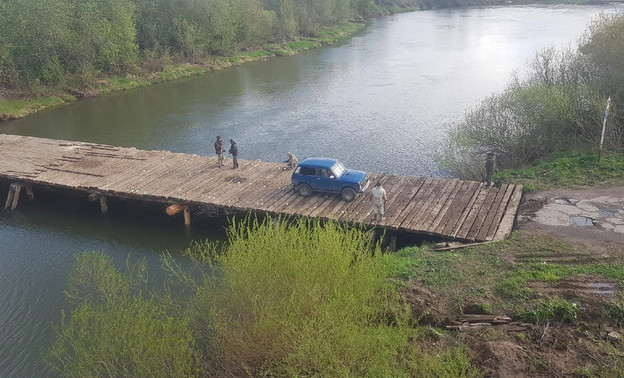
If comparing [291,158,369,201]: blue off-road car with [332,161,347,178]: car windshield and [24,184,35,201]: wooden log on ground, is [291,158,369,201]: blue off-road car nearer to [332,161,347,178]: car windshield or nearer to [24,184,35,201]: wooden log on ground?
[332,161,347,178]: car windshield

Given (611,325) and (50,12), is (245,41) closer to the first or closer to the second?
(50,12)

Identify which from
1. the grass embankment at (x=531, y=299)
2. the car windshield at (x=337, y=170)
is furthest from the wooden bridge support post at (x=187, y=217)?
the grass embankment at (x=531, y=299)

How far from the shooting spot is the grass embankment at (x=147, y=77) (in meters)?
49.3

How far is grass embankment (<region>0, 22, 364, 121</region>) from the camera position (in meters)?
49.3

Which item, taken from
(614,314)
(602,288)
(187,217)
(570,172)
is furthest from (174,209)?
(570,172)

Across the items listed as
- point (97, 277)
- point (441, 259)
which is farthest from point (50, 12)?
point (441, 259)

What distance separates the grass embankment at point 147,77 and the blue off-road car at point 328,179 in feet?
123

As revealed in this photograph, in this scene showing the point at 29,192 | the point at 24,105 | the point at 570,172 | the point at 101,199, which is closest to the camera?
the point at 570,172

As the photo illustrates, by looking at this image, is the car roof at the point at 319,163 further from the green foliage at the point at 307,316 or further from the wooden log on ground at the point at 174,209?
the green foliage at the point at 307,316

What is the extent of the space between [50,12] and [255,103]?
2358 cm

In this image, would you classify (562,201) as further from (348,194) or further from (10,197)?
(10,197)

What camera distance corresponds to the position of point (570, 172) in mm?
23375

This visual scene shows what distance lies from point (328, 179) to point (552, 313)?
11.3 metres

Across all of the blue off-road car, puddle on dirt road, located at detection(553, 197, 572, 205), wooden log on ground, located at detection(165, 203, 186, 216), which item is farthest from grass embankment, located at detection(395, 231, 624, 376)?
wooden log on ground, located at detection(165, 203, 186, 216)
